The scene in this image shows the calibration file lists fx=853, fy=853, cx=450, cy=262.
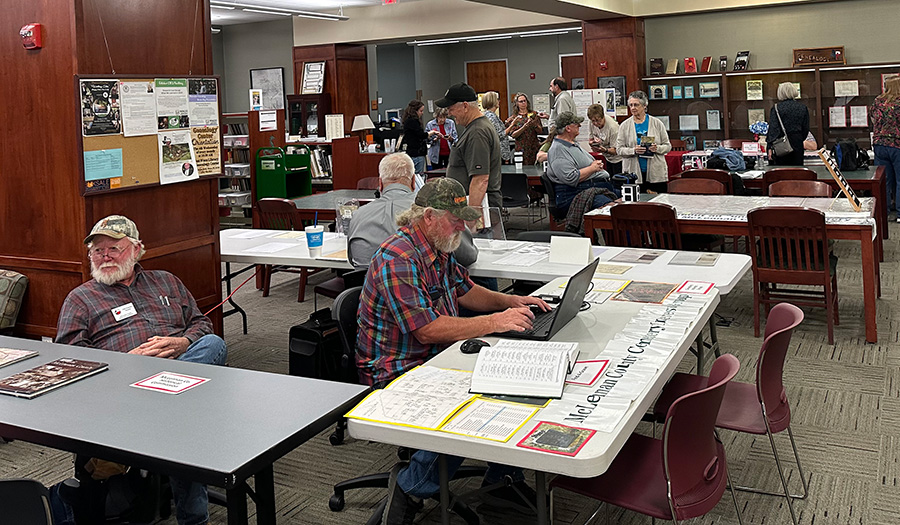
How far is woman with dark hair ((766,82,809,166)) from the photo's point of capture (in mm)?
8992

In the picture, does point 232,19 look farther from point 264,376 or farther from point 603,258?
point 264,376

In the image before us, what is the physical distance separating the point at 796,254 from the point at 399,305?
3349mm

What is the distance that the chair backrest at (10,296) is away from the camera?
13.2 ft

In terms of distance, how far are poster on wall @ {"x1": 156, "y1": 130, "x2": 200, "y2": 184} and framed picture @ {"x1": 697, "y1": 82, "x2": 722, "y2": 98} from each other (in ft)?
31.6

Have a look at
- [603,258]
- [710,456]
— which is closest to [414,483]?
[710,456]

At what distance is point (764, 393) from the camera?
2932 mm

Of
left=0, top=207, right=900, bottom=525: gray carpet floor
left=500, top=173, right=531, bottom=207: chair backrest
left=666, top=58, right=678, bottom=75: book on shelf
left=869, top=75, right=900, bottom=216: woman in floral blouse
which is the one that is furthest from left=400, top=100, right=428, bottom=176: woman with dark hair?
left=0, top=207, right=900, bottom=525: gray carpet floor

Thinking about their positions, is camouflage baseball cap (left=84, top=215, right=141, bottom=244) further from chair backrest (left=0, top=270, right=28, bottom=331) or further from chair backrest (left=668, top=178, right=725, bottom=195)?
chair backrest (left=668, top=178, right=725, bottom=195)

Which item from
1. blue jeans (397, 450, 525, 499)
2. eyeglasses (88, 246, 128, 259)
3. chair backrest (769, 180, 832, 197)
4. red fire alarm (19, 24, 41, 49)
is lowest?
blue jeans (397, 450, 525, 499)

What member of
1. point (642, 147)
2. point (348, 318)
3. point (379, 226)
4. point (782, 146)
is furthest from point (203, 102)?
point (782, 146)

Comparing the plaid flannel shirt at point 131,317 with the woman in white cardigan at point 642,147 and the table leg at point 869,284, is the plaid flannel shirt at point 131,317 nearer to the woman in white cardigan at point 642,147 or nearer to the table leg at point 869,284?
the table leg at point 869,284

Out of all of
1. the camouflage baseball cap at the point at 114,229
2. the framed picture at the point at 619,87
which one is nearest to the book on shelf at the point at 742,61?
the framed picture at the point at 619,87

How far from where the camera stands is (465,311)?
396 centimetres

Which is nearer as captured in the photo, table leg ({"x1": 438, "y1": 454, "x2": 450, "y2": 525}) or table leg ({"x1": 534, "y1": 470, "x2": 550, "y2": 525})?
table leg ({"x1": 534, "y1": 470, "x2": 550, "y2": 525})
